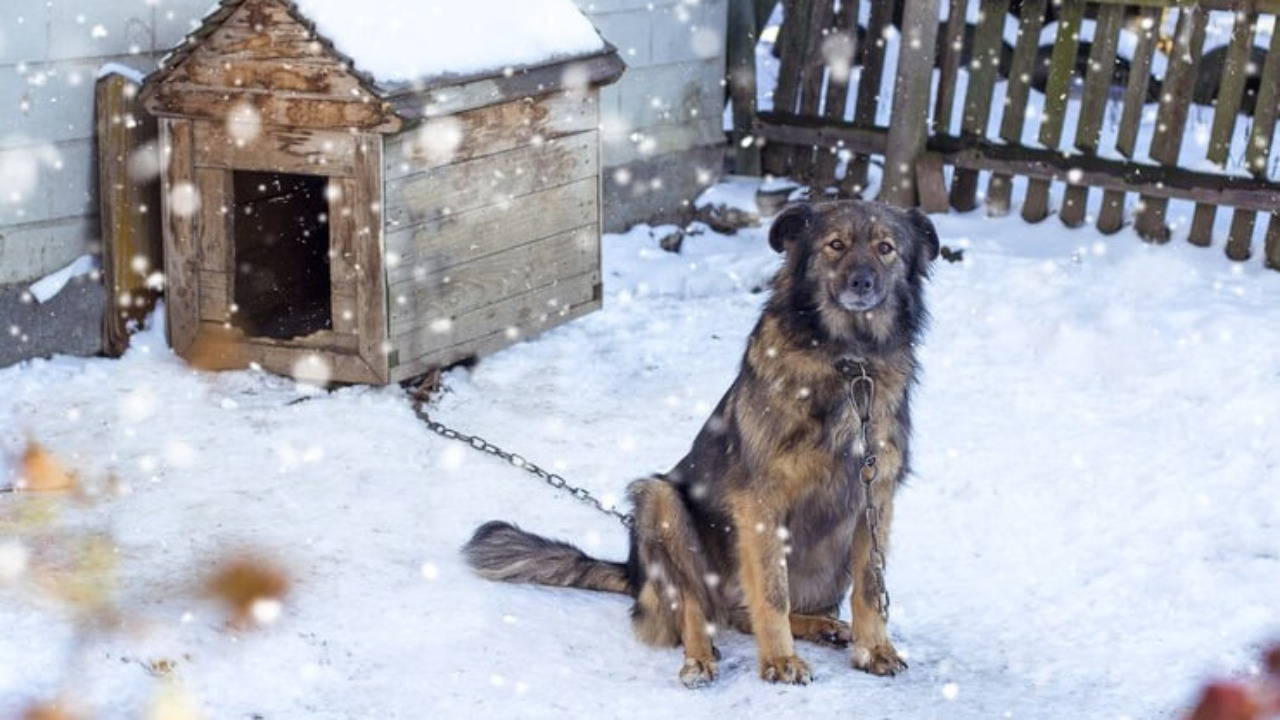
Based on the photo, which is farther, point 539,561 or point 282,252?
point 282,252

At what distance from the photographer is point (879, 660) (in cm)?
492

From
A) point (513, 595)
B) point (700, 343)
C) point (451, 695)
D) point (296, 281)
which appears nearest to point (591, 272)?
point (700, 343)

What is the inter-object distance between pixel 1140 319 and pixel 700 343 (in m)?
1.97

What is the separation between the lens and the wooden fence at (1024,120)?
8.91m

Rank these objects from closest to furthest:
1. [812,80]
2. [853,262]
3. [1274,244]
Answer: [853,262] < [1274,244] < [812,80]

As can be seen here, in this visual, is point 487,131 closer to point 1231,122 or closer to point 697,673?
point 697,673

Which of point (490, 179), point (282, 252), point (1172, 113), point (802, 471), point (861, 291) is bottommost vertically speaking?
point (282, 252)

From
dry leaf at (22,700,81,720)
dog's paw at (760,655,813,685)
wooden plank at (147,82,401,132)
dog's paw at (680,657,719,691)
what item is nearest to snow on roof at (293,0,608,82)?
wooden plank at (147,82,401,132)

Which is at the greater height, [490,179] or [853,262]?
[853,262]

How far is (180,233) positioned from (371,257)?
0.94 metres

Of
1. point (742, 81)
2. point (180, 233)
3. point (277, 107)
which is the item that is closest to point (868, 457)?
point (277, 107)

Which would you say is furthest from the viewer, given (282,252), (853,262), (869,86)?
(869,86)

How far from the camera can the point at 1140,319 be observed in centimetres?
766

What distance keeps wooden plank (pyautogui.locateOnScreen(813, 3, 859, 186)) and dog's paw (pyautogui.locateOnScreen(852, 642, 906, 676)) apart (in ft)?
19.2
